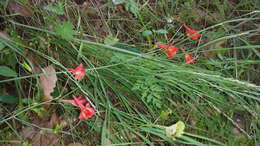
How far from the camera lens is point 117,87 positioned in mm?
1359

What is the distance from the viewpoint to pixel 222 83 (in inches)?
52.7

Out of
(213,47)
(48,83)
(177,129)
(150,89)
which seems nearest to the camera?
(177,129)

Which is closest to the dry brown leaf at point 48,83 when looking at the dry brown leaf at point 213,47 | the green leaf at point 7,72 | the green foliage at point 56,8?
the green leaf at point 7,72

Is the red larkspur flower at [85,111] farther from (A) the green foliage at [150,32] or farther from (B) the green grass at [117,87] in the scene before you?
(A) the green foliage at [150,32]

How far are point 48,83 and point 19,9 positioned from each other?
429 millimetres

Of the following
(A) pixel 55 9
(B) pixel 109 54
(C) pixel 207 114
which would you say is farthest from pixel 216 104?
(A) pixel 55 9

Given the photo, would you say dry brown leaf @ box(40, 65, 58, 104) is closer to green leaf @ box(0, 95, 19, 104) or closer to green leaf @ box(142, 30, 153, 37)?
green leaf @ box(0, 95, 19, 104)

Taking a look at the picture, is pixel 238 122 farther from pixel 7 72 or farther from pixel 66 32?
pixel 7 72

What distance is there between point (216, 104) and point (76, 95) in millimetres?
741

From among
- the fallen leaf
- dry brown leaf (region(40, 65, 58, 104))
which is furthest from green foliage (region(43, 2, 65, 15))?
the fallen leaf

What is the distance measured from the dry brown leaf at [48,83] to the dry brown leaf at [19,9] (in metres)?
0.33

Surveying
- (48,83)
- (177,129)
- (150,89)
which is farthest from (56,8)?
(177,129)

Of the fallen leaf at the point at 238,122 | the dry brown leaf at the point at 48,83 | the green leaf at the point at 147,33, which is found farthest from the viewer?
the green leaf at the point at 147,33

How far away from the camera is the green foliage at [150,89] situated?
127 centimetres
